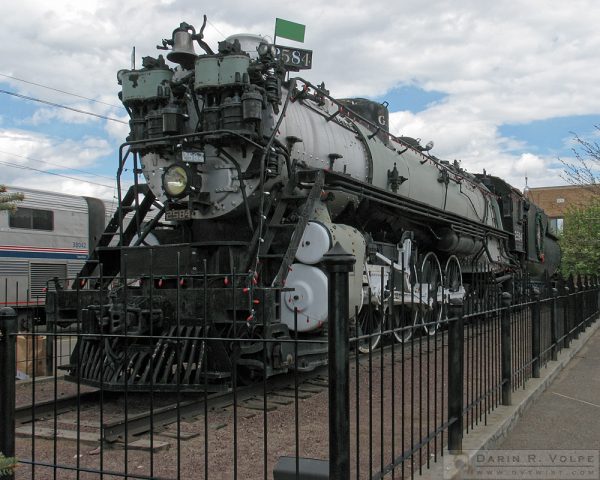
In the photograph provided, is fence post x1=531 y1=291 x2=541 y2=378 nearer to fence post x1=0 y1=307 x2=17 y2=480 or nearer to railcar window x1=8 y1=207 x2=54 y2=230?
fence post x1=0 y1=307 x2=17 y2=480

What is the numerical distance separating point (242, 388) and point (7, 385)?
3.21 meters

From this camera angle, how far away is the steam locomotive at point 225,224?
633 cm

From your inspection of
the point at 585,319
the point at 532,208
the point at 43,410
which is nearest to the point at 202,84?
the point at 43,410

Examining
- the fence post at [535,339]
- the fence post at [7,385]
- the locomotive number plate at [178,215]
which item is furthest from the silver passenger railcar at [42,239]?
the fence post at [7,385]

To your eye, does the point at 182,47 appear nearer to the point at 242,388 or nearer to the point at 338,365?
the point at 242,388

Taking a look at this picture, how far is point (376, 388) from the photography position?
7.48 m

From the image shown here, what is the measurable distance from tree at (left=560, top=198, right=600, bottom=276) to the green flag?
46.3 ft

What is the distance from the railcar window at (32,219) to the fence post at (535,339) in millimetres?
12006

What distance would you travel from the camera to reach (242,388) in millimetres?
6586

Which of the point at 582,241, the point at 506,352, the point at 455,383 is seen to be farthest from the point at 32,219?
the point at 582,241

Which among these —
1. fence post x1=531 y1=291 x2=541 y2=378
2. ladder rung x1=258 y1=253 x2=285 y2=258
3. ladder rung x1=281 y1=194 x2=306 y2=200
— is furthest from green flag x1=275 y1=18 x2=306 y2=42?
fence post x1=531 y1=291 x2=541 y2=378

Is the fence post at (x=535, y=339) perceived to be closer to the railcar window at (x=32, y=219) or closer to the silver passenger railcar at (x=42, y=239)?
the silver passenger railcar at (x=42, y=239)

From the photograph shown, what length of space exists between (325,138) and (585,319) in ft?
27.6

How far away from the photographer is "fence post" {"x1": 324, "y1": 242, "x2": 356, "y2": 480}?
2.93 metres
